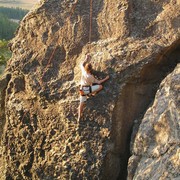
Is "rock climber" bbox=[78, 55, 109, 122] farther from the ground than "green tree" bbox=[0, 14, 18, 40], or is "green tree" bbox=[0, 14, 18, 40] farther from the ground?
"green tree" bbox=[0, 14, 18, 40]

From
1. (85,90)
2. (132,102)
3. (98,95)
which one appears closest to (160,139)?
(132,102)

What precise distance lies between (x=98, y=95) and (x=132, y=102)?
110 centimetres

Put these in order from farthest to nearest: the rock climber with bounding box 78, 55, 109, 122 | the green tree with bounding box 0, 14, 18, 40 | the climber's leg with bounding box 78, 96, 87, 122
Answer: the green tree with bounding box 0, 14, 18, 40, the climber's leg with bounding box 78, 96, 87, 122, the rock climber with bounding box 78, 55, 109, 122

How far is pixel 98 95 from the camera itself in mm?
9930

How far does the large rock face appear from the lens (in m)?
9.22

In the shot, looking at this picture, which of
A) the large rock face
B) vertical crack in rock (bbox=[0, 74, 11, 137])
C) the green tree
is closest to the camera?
the large rock face

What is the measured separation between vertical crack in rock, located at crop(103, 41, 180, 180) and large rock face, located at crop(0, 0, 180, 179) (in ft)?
0.10

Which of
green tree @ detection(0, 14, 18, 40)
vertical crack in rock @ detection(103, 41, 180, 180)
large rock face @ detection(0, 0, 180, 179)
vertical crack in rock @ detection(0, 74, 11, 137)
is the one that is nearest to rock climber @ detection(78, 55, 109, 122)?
large rock face @ detection(0, 0, 180, 179)

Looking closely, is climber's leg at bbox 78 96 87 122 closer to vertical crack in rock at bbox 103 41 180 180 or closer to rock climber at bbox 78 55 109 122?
rock climber at bbox 78 55 109 122

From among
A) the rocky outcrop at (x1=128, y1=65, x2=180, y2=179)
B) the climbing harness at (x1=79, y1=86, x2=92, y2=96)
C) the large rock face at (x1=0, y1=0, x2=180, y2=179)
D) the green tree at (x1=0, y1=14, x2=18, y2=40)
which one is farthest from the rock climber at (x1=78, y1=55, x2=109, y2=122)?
the green tree at (x1=0, y1=14, x2=18, y2=40)

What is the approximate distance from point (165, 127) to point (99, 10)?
450 centimetres

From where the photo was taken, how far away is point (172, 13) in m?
9.23

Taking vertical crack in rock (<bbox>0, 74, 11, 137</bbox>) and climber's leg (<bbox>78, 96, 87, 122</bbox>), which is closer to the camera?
climber's leg (<bbox>78, 96, 87, 122</bbox>)

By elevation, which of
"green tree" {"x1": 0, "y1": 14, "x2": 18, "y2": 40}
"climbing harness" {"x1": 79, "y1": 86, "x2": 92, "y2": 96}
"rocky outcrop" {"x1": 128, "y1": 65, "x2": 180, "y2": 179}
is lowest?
"rocky outcrop" {"x1": 128, "y1": 65, "x2": 180, "y2": 179}
